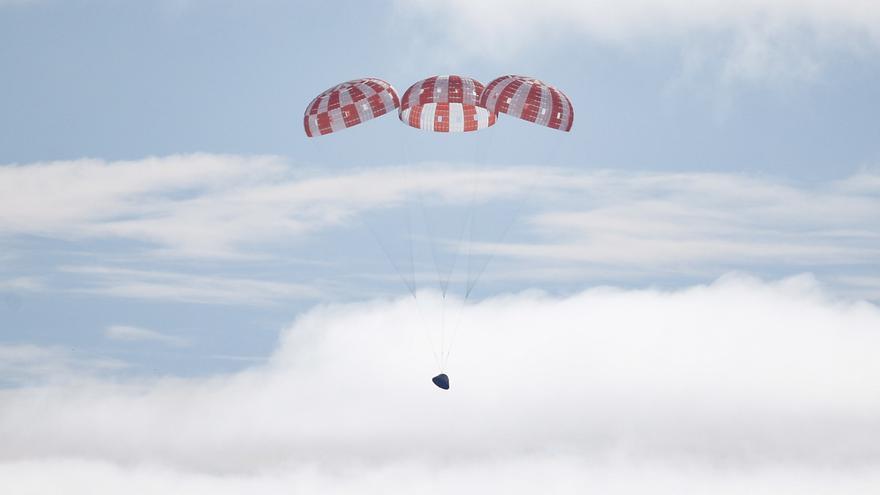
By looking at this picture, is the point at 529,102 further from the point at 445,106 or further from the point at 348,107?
the point at 348,107

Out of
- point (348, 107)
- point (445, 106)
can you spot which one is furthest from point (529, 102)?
point (348, 107)

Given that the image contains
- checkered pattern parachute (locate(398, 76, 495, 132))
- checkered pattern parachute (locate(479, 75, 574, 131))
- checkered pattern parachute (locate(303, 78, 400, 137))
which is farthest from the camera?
checkered pattern parachute (locate(303, 78, 400, 137))

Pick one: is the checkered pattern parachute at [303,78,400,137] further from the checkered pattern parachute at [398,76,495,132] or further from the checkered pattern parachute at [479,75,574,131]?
the checkered pattern parachute at [479,75,574,131]

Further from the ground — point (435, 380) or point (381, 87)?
point (381, 87)

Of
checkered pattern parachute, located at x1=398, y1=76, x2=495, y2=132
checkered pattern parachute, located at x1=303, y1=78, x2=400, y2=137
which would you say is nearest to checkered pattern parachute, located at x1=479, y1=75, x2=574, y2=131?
checkered pattern parachute, located at x1=398, y1=76, x2=495, y2=132

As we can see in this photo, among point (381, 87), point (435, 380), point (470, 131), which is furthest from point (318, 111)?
point (435, 380)

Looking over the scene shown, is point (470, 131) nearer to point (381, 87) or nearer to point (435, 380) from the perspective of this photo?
point (381, 87)

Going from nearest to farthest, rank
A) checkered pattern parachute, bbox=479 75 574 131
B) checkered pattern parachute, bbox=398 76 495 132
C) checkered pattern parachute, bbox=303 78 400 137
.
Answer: checkered pattern parachute, bbox=479 75 574 131 < checkered pattern parachute, bbox=398 76 495 132 < checkered pattern parachute, bbox=303 78 400 137
